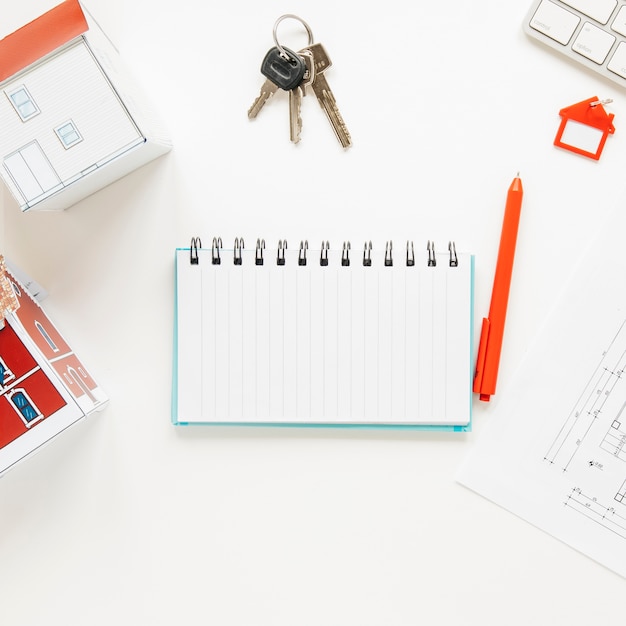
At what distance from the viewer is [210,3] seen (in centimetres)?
71

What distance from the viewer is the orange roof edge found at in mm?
576

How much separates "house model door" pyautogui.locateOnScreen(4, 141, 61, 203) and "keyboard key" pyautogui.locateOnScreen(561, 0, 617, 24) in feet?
1.96

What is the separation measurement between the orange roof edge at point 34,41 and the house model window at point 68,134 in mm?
65

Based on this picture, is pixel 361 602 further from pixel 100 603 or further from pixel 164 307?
pixel 164 307

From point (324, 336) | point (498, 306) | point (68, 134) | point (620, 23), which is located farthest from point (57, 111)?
point (620, 23)

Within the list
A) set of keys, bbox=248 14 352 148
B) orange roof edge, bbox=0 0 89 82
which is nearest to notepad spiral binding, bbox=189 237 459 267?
set of keys, bbox=248 14 352 148

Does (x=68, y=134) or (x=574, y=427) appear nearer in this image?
(x=68, y=134)

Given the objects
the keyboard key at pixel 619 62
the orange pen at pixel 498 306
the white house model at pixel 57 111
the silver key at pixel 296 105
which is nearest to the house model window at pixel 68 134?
the white house model at pixel 57 111

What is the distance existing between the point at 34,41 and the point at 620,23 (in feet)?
2.07

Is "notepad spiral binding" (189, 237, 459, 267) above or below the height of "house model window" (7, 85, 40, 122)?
below

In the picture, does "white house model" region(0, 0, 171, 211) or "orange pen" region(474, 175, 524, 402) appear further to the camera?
"orange pen" region(474, 175, 524, 402)

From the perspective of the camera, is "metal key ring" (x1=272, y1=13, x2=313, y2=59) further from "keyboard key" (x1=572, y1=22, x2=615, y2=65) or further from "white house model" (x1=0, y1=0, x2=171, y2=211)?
"keyboard key" (x1=572, y1=22, x2=615, y2=65)

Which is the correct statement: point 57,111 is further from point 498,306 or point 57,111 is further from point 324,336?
point 498,306

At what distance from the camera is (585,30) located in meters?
0.70
